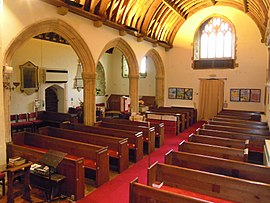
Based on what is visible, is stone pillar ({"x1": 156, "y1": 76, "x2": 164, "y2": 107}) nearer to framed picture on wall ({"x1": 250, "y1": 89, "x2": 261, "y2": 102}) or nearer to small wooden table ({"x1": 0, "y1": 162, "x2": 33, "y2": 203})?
framed picture on wall ({"x1": 250, "y1": 89, "x2": 261, "y2": 102})

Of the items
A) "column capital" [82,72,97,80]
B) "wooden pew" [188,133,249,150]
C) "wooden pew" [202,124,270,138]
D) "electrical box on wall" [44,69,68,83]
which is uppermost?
"electrical box on wall" [44,69,68,83]

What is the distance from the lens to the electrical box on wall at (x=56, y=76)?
10.6 meters

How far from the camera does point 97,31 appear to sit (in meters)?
7.64

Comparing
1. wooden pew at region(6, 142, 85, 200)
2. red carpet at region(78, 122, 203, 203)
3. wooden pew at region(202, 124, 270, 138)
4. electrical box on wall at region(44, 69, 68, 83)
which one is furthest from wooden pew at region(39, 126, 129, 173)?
electrical box on wall at region(44, 69, 68, 83)

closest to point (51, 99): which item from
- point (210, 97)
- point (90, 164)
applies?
point (90, 164)

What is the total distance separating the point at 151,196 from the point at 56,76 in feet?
30.7

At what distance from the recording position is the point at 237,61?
11852 millimetres

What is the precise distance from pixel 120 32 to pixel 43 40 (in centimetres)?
389

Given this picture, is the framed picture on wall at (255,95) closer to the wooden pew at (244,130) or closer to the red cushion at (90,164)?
the wooden pew at (244,130)

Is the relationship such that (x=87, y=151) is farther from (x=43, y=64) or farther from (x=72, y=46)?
(x=43, y=64)

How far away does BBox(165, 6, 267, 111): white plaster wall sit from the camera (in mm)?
11406

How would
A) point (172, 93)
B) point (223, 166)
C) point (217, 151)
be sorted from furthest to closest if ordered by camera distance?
1. point (172, 93)
2. point (217, 151)
3. point (223, 166)

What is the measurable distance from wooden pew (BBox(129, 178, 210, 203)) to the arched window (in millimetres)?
10616

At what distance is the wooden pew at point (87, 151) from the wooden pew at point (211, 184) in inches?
56.1
